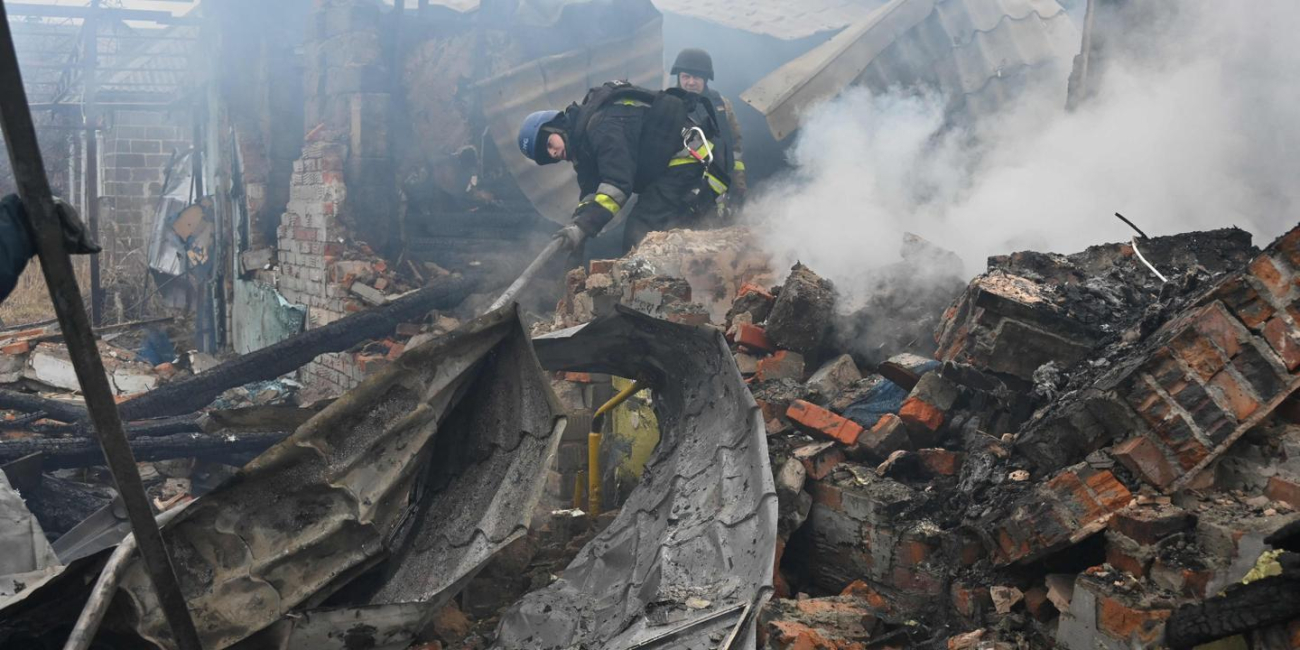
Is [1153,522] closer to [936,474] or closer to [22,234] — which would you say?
[936,474]

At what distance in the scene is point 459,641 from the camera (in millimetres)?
3348

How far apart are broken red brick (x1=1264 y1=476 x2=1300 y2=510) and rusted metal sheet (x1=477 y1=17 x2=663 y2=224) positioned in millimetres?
6909

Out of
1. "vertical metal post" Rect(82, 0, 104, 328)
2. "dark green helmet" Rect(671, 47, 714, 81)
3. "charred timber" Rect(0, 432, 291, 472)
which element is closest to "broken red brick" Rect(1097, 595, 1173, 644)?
"charred timber" Rect(0, 432, 291, 472)

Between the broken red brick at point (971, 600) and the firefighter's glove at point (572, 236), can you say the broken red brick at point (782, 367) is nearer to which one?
the broken red brick at point (971, 600)

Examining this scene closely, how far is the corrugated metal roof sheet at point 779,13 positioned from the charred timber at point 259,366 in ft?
18.3

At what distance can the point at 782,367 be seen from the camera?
4.54 metres

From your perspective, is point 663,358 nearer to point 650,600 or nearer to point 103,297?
Answer: point 650,600

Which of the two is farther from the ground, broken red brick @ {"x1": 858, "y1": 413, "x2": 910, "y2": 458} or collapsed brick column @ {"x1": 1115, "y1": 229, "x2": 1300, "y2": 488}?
collapsed brick column @ {"x1": 1115, "y1": 229, "x2": 1300, "y2": 488}

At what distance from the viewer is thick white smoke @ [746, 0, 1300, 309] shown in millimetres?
5297

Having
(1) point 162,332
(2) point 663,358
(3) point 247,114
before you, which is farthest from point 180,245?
(2) point 663,358

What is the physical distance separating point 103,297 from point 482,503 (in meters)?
11.8

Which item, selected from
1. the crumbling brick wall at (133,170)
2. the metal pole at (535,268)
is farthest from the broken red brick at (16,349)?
the crumbling brick wall at (133,170)

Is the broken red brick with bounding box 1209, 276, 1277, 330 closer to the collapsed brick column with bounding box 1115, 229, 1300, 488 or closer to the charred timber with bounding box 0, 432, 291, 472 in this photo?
the collapsed brick column with bounding box 1115, 229, 1300, 488

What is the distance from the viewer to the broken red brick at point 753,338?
467 centimetres
